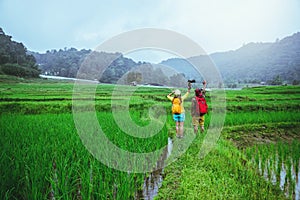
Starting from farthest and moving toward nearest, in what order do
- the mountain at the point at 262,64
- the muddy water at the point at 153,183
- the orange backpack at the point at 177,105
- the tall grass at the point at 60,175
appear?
the mountain at the point at 262,64 → the orange backpack at the point at 177,105 → the muddy water at the point at 153,183 → the tall grass at the point at 60,175

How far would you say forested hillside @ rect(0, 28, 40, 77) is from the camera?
655cm

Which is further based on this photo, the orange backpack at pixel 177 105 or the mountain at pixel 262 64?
the mountain at pixel 262 64

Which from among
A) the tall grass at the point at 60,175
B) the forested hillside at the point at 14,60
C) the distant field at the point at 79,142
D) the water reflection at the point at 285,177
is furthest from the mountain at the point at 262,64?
the forested hillside at the point at 14,60

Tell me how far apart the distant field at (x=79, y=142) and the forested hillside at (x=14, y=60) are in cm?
31

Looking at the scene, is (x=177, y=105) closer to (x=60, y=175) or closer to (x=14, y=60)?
(x=60, y=175)

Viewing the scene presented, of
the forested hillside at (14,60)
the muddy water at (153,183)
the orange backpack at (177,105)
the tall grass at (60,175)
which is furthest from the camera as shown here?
the forested hillside at (14,60)

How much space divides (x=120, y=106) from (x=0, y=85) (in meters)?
3.26

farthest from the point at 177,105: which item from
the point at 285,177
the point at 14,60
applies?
the point at 14,60

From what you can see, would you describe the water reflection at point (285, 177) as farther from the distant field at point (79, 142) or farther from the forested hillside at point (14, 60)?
the forested hillside at point (14, 60)

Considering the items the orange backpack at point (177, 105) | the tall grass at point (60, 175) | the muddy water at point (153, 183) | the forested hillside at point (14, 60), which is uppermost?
the forested hillside at point (14, 60)

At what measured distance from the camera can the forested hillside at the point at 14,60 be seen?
6553mm

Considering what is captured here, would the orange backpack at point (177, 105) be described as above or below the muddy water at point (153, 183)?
above

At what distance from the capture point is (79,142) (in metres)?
2.56

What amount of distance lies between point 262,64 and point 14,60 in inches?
654
